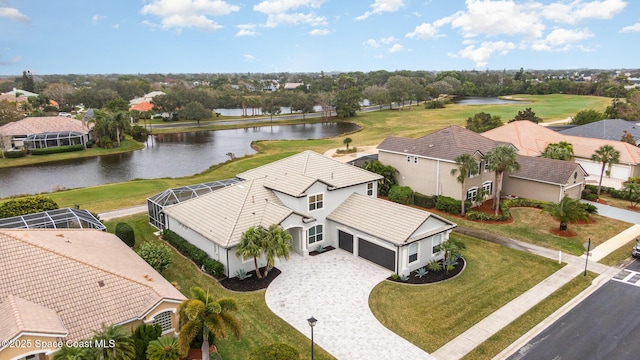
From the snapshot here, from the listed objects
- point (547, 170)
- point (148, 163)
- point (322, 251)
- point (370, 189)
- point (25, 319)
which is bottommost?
point (322, 251)

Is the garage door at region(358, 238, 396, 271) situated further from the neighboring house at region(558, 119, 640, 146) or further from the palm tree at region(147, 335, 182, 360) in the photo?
the neighboring house at region(558, 119, 640, 146)

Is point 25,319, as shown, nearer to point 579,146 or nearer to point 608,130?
point 579,146

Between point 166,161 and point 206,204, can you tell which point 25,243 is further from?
point 166,161

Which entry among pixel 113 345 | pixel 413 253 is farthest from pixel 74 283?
pixel 413 253

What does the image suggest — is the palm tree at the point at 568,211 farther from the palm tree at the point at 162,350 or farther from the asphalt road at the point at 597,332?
the palm tree at the point at 162,350

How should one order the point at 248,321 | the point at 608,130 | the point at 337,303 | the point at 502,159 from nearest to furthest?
the point at 248,321, the point at 337,303, the point at 502,159, the point at 608,130

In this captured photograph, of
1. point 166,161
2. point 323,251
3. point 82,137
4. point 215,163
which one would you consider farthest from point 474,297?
point 82,137
